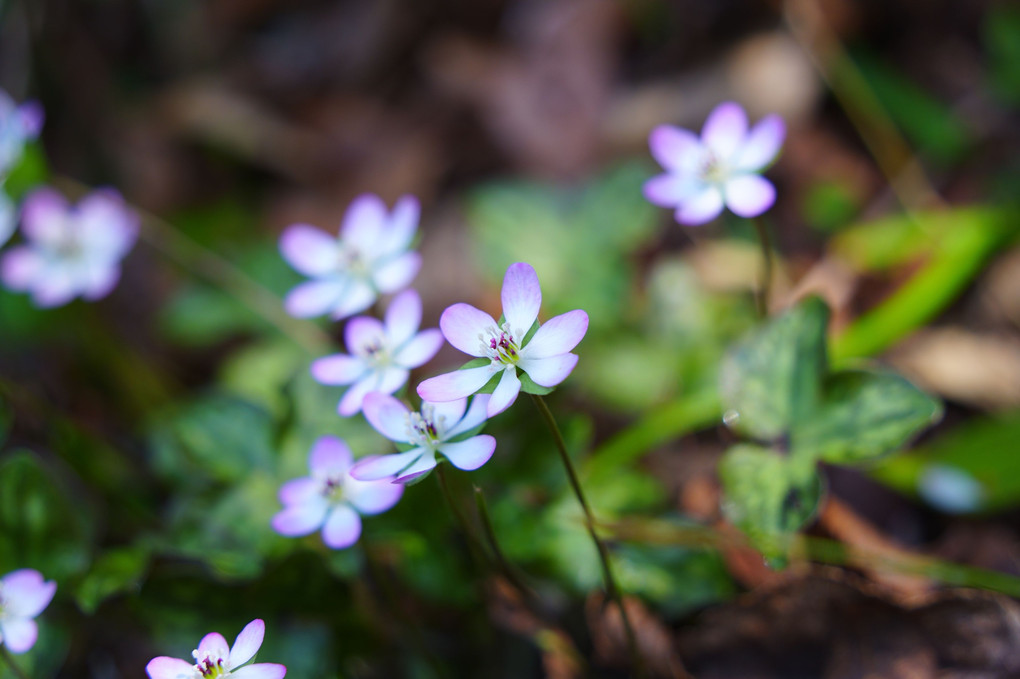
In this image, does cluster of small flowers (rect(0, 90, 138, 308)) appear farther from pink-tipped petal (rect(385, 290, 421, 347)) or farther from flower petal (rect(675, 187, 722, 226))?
flower petal (rect(675, 187, 722, 226))

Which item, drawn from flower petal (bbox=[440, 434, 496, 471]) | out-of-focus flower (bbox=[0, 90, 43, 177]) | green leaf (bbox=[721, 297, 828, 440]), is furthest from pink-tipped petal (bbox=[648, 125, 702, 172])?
out-of-focus flower (bbox=[0, 90, 43, 177])

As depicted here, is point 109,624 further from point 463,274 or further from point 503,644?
point 463,274

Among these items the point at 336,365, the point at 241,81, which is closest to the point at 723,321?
the point at 336,365

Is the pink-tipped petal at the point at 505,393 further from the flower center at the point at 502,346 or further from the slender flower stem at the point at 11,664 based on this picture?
the slender flower stem at the point at 11,664

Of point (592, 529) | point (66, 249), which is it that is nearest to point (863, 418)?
point (592, 529)

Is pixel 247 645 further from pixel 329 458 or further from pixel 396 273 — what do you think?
pixel 396 273

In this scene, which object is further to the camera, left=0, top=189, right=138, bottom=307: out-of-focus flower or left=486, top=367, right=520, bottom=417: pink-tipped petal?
left=0, top=189, right=138, bottom=307: out-of-focus flower
